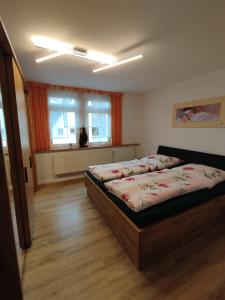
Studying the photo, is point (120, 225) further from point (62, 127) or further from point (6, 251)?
point (62, 127)

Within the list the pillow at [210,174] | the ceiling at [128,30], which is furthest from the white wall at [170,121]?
the pillow at [210,174]

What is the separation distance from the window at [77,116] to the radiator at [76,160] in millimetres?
340

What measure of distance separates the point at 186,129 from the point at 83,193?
2680 mm

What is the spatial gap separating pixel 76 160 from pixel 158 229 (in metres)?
2.76

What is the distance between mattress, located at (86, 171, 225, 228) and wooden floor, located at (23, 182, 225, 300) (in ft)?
1.56

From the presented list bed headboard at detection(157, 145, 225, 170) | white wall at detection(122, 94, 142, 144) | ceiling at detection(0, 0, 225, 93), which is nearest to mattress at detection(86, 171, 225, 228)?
bed headboard at detection(157, 145, 225, 170)

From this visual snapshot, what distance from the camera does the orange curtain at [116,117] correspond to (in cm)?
420

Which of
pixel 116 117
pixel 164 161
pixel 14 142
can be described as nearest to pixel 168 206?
pixel 164 161

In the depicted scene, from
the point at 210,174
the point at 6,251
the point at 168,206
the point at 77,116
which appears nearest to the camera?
the point at 6,251

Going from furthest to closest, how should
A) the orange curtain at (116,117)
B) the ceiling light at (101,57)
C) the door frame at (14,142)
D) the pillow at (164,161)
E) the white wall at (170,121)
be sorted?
the orange curtain at (116,117) < the pillow at (164,161) < the white wall at (170,121) < the ceiling light at (101,57) < the door frame at (14,142)

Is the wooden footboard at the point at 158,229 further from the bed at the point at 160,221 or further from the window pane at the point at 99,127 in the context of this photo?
the window pane at the point at 99,127

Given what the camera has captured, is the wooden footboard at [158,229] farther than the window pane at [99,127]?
No

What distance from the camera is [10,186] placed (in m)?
1.53

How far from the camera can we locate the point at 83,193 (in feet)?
10.3
